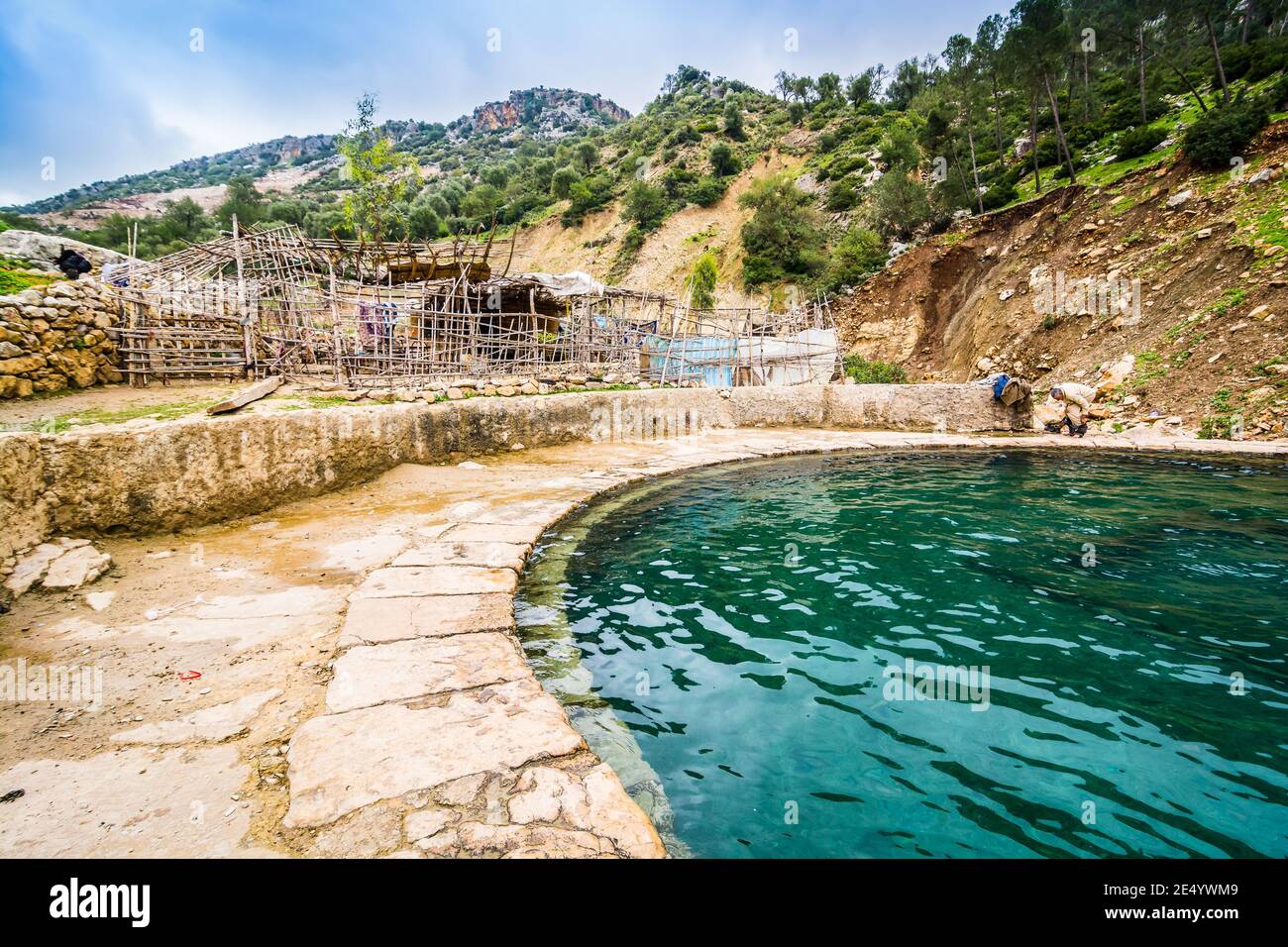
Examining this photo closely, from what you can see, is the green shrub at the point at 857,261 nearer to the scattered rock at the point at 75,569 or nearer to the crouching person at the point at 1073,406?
the crouching person at the point at 1073,406

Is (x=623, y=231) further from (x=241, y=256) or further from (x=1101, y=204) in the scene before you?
(x=241, y=256)

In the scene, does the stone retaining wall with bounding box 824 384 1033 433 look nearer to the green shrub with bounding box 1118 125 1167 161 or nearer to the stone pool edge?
the stone pool edge

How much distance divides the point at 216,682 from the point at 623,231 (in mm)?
50038

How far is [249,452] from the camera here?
207 inches

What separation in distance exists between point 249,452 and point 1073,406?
14.9m

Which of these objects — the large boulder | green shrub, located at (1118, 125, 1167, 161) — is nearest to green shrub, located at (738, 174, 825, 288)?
green shrub, located at (1118, 125, 1167, 161)

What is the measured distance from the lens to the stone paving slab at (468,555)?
162 inches

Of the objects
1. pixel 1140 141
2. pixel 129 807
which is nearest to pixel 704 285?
pixel 1140 141

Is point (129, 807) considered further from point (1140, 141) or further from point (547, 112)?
point (547, 112)

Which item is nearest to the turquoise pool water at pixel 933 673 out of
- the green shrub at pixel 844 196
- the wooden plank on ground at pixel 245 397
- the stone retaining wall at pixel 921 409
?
the wooden plank on ground at pixel 245 397

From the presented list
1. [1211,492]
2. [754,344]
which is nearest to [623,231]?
[754,344]

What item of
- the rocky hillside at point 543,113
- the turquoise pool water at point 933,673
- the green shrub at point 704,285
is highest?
the rocky hillside at point 543,113

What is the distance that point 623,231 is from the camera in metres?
47.5

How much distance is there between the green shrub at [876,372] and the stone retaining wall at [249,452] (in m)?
10.9
